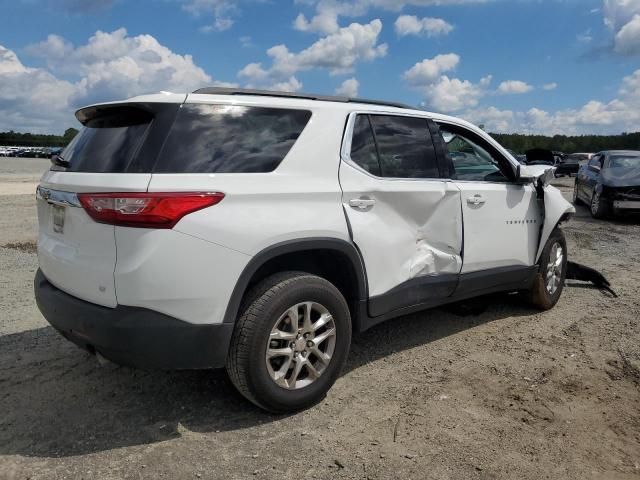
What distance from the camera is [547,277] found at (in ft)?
17.6

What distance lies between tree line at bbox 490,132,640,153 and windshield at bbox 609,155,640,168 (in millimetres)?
68738

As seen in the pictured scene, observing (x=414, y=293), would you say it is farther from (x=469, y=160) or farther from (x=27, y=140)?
(x=27, y=140)

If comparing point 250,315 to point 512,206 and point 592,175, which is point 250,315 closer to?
point 512,206

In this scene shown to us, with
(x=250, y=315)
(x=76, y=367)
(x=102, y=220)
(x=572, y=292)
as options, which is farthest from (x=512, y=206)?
(x=76, y=367)

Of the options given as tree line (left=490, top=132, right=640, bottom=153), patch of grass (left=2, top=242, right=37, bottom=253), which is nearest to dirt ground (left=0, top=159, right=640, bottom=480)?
patch of grass (left=2, top=242, right=37, bottom=253)

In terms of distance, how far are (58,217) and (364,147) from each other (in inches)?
76.5

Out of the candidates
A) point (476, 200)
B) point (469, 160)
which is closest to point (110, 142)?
point (476, 200)

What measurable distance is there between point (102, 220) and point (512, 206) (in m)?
3.39

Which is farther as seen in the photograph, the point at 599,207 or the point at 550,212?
the point at 599,207

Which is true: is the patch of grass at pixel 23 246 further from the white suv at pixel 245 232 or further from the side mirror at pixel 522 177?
the side mirror at pixel 522 177

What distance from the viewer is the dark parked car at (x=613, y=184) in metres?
12.1

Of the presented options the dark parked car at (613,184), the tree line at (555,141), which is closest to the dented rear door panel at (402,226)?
the dark parked car at (613,184)

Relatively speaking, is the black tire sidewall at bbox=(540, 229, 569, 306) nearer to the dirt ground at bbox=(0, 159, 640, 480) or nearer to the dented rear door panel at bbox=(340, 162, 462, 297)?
the dirt ground at bbox=(0, 159, 640, 480)

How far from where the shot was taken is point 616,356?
4.33m
